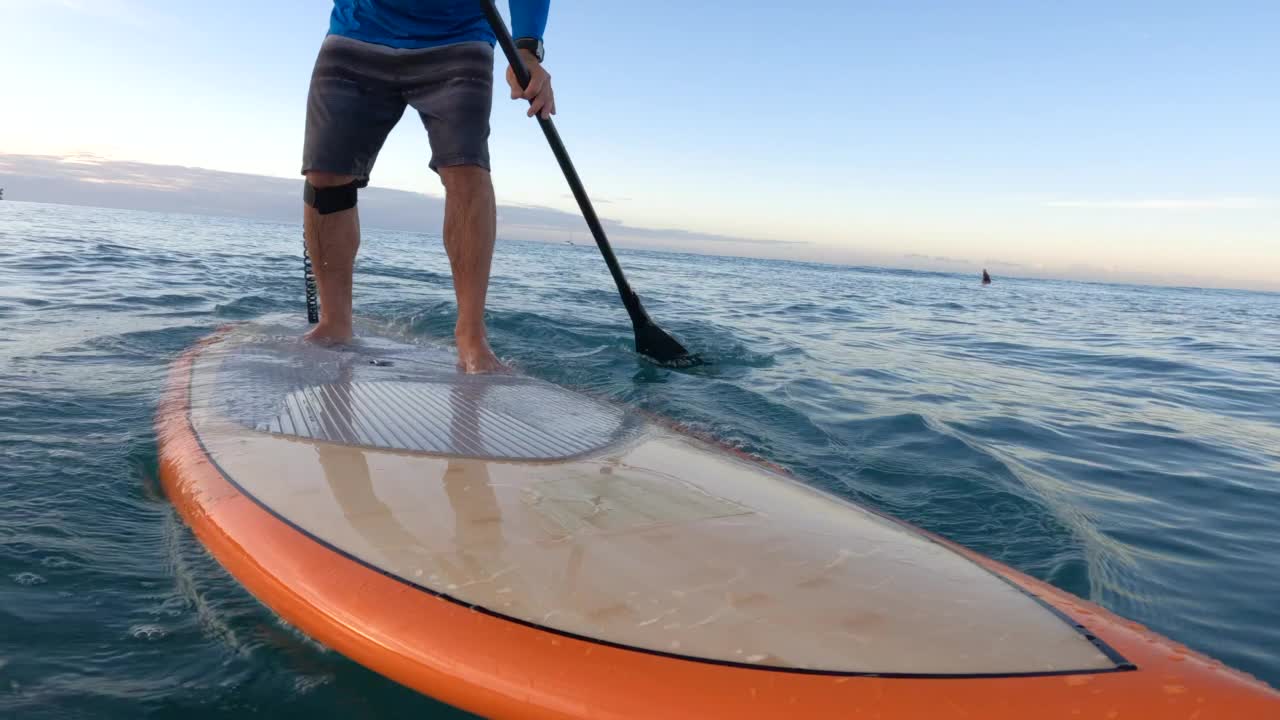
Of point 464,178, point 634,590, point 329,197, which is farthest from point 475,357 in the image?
point 634,590

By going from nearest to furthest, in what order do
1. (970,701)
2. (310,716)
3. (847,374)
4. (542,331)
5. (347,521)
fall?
(970,701) → (310,716) → (347,521) → (847,374) → (542,331)

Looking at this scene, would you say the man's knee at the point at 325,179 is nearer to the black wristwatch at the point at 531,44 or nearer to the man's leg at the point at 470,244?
the man's leg at the point at 470,244

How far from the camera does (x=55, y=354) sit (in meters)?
3.15

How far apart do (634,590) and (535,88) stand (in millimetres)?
2344

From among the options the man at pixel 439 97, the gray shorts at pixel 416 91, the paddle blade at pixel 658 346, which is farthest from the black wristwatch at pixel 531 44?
the paddle blade at pixel 658 346

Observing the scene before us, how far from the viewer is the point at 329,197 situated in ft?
10.2

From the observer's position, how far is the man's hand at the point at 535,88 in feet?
9.53

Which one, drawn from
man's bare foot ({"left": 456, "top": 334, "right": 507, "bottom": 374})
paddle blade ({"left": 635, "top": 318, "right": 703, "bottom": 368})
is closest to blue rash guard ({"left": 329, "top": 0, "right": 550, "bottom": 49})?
man's bare foot ({"left": 456, "top": 334, "right": 507, "bottom": 374})

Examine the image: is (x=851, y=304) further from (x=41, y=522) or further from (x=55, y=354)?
(x=41, y=522)

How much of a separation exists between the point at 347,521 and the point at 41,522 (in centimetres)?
82

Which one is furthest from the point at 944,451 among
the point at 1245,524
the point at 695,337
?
the point at 695,337

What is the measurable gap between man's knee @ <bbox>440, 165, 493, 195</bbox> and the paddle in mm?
406

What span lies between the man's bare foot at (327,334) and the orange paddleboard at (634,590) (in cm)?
140

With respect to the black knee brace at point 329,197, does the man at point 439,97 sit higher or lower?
higher
